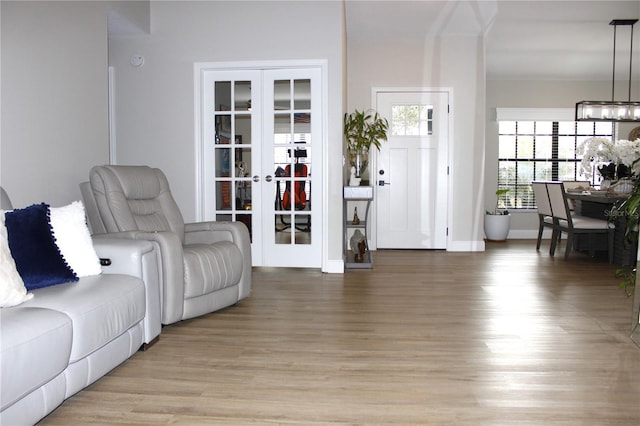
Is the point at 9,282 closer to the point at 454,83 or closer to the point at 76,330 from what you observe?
the point at 76,330

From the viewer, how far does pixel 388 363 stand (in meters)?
2.60

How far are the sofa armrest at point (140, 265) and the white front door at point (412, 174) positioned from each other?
4.31m

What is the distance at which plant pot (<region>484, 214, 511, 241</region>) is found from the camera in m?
7.77

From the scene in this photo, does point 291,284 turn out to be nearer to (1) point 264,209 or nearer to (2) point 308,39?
(1) point 264,209

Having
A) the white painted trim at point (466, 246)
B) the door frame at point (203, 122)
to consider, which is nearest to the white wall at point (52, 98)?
the door frame at point (203, 122)

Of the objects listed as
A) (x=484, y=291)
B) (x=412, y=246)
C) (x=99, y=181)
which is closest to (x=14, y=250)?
(x=99, y=181)

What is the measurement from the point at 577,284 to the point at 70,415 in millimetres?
4072

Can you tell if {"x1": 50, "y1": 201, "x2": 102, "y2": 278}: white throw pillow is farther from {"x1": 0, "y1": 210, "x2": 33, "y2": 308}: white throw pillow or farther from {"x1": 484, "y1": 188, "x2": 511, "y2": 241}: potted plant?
{"x1": 484, "y1": 188, "x2": 511, "y2": 241}: potted plant

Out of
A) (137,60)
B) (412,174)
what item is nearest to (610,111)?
(412,174)

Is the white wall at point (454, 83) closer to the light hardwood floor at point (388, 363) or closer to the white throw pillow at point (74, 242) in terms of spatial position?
the light hardwood floor at point (388, 363)

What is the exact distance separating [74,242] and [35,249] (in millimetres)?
204

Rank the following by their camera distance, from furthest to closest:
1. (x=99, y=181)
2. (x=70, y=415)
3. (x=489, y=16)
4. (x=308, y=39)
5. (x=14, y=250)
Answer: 1. (x=489, y=16)
2. (x=308, y=39)
3. (x=99, y=181)
4. (x=14, y=250)
5. (x=70, y=415)

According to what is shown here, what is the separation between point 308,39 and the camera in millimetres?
4953

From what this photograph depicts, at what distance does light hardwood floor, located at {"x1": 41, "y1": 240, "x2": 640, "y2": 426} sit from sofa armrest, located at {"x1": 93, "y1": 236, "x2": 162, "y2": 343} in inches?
6.7
